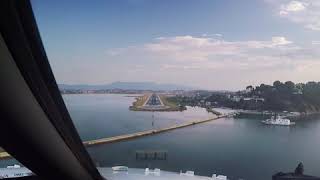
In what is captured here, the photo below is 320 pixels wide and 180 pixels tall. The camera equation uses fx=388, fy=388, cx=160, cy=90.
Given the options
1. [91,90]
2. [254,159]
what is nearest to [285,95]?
[254,159]

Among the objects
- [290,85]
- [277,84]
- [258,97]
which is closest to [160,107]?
[258,97]

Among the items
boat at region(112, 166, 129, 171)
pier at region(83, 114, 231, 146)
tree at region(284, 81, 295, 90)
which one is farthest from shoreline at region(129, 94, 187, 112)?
tree at region(284, 81, 295, 90)

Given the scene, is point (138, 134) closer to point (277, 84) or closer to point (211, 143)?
point (211, 143)

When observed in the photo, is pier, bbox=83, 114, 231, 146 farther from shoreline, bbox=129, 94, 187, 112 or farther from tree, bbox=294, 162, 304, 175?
tree, bbox=294, 162, 304, 175

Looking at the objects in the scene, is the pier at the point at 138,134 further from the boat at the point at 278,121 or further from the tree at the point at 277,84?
the tree at the point at 277,84

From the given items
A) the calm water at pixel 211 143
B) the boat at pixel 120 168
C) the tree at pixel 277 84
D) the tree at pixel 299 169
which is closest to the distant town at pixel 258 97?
the tree at pixel 277 84

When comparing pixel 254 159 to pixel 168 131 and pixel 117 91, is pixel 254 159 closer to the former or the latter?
pixel 168 131

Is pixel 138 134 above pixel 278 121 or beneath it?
beneath

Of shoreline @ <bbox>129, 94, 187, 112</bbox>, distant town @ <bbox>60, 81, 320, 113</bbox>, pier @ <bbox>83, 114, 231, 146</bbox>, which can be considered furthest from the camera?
shoreline @ <bbox>129, 94, 187, 112</bbox>

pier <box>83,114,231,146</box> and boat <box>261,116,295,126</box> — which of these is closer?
pier <box>83,114,231,146</box>
